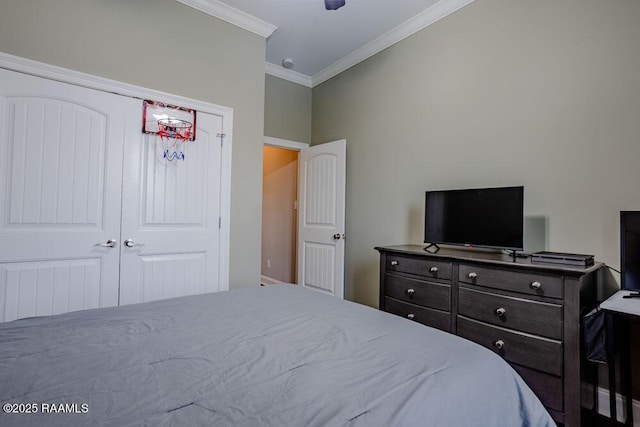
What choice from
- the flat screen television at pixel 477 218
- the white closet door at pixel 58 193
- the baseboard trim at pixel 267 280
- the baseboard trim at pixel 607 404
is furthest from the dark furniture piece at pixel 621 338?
the baseboard trim at pixel 267 280

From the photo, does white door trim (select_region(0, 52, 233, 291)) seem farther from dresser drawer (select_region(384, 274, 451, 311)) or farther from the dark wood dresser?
the dark wood dresser

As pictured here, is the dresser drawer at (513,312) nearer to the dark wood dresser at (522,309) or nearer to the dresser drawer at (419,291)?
the dark wood dresser at (522,309)

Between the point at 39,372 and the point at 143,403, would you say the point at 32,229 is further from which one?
the point at 143,403

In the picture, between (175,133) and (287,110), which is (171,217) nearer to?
(175,133)

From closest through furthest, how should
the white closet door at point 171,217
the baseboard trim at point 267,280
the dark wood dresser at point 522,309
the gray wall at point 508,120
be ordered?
the dark wood dresser at point 522,309 < the gray wall at point 508,120 < the white closet door at point 171,217 < the baseboard trim at point 267,280

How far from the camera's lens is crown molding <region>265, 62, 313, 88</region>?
153 inches

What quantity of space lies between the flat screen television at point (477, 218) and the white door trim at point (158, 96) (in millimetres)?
1831

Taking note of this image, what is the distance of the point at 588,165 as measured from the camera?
1985 millimetres

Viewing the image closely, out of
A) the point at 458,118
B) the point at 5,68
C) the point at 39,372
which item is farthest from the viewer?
the point at 458,118

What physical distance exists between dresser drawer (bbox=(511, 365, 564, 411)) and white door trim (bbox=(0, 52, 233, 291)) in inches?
94.1

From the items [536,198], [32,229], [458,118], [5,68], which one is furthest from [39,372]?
[458,118]

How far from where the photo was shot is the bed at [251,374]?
27.1 inches

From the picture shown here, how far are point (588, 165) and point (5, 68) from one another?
3805 mm

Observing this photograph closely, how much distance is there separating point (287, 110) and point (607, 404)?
4038mm
